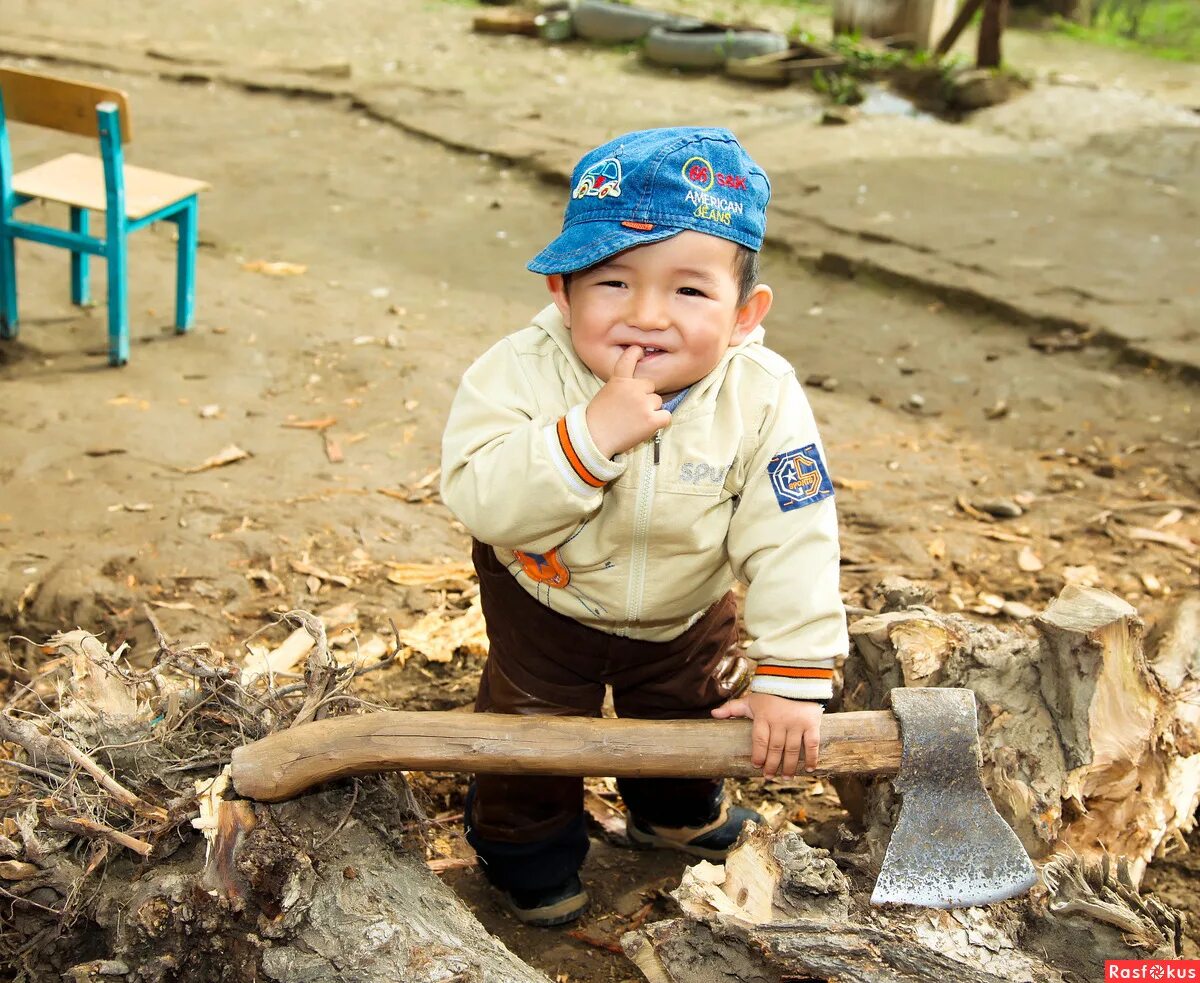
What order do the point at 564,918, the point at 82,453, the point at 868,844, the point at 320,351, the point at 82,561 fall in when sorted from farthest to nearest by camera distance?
the point at 320,351
the point at 82,453
the point at 82,561
the point at 564,918
the point at 868,844

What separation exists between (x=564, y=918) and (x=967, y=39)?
11519 mm

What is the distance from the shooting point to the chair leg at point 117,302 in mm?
4988

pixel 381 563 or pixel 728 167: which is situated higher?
pixel 728 167

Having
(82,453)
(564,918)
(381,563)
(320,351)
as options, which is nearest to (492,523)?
(564,918)

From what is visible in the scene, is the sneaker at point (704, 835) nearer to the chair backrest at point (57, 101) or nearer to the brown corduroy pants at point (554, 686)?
the brown corduroy pants at point (554, 686)

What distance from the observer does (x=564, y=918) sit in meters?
2.63

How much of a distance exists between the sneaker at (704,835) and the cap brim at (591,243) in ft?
4.72

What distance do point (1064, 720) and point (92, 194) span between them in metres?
4.53

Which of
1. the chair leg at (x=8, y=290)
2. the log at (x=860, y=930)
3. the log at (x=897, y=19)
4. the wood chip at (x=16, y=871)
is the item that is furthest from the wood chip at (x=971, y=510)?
the log at (x=897, y=19)

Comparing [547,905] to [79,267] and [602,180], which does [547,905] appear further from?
[79,267]

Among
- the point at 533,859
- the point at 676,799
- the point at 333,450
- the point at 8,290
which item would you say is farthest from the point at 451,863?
the point at 8,290

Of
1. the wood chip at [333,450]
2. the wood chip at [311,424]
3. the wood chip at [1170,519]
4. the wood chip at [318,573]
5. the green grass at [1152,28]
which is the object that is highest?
the green grass at [1152,28]

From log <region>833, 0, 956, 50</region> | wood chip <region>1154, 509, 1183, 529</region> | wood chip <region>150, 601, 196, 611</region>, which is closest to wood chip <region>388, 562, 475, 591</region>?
wood chip <region>150, 601, 196, 611</region>

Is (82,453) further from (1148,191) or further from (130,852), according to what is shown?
(1148,191)
